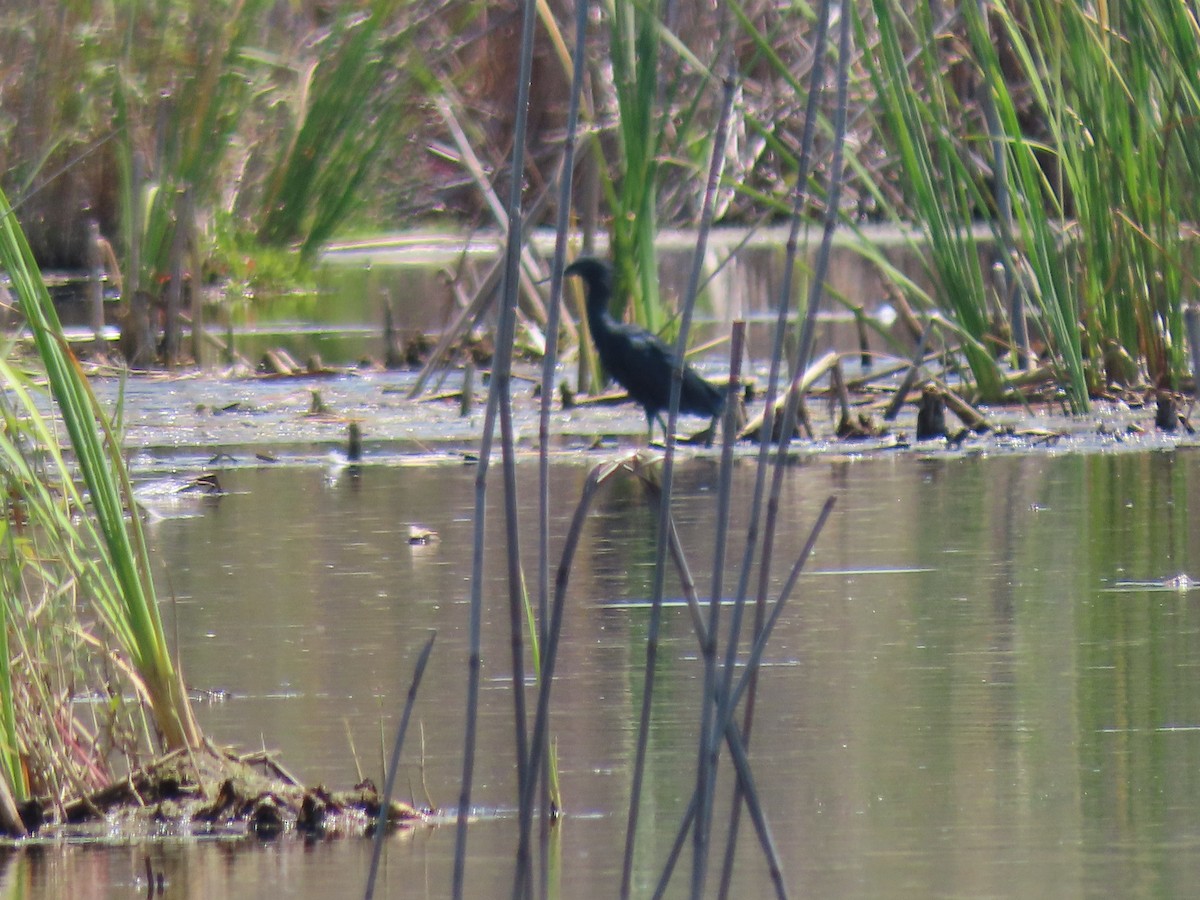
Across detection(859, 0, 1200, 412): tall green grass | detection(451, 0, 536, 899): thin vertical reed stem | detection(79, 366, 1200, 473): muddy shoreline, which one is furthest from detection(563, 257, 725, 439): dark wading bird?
detection(451, 0, 536, 899): thin vertical reed stem

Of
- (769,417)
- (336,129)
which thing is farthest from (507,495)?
(336,129)

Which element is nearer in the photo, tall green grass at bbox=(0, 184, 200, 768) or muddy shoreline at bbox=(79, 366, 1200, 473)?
tall green grass at bbox=(0, 184, 200, 768)

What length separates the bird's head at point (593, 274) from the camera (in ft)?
25.9

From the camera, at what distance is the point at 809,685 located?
3730 millimetres

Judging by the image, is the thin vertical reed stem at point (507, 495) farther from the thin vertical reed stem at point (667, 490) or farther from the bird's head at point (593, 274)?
the bird's head at point (593, 274)

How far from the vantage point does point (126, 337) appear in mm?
9570

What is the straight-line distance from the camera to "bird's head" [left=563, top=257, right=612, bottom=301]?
25.9ft

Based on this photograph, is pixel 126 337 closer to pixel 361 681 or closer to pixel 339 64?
pixel 339 64

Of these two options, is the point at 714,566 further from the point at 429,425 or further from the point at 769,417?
the point at 429,425

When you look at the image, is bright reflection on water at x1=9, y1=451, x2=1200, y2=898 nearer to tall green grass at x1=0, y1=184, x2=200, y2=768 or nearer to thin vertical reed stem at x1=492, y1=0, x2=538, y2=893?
tall green grass at x1=0, y1=184, x2=200, y2=768

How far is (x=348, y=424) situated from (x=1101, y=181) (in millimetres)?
2474

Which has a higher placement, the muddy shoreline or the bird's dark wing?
the bird's dark wing

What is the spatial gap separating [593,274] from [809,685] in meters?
4.33

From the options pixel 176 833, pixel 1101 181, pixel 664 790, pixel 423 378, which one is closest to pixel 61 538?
pixel 176 833
